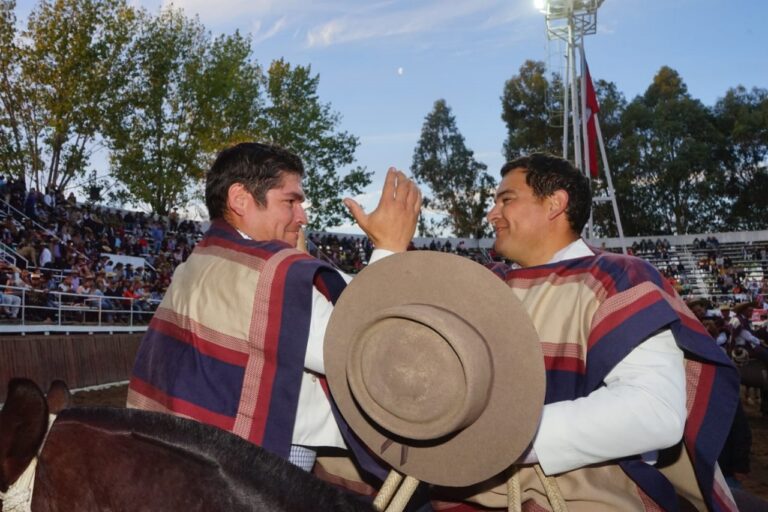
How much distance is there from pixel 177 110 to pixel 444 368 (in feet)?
115

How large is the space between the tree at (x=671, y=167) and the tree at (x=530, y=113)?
192 inches

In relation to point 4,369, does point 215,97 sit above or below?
above

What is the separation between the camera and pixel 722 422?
6.54 ft

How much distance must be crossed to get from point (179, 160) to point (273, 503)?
110 feet

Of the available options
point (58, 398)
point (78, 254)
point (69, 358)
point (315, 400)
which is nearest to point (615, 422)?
point (315, 400)

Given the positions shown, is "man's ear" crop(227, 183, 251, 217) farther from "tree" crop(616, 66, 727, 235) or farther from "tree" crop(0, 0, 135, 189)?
"tree" crop(616, 66, 727, 235)

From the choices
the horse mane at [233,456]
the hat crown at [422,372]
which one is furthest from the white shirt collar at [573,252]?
the horse mane at [233,456]

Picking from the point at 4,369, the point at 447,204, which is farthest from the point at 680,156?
the point at 4,369

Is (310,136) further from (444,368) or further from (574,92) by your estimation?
(444,368)

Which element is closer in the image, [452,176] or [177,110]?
[177,110]

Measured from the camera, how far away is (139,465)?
4.89 feet

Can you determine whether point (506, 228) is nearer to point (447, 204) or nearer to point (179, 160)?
point (179, 160)

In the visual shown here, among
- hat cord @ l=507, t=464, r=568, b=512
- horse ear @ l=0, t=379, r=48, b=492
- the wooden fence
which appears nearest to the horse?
horse ear @ l=0, t=379, r=48, b=492

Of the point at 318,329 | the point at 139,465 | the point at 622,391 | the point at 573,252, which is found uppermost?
the point at 573,252
